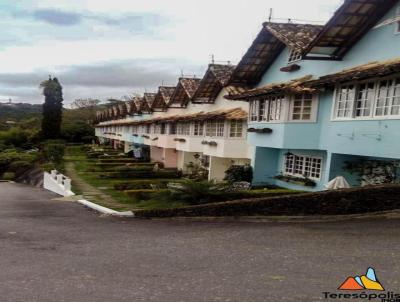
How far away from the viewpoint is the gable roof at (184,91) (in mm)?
33959

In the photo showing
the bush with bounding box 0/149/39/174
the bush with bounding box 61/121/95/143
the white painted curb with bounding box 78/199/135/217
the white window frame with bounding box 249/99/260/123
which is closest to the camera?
the white painted curb with bounding box 78/199/135/217

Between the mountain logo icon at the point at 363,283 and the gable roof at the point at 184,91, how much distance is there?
27.1 meters

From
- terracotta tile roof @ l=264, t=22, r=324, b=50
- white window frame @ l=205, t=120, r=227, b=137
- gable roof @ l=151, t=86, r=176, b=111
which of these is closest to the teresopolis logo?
terracotta tile roof @ l=264, t=22, r=324, b=50

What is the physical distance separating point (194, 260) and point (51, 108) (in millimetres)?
64294

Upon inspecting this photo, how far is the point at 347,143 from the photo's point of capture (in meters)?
14.9

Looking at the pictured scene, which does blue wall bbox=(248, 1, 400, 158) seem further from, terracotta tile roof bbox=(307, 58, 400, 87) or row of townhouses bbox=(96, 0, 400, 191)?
terracotta tile roof bbox=(307, 58, 400, 87)

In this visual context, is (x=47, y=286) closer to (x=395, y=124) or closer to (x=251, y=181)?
(x=395, y=124)

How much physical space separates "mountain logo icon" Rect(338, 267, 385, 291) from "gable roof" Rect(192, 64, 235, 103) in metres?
19.7

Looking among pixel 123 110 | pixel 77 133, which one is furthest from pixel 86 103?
pixel 123 110

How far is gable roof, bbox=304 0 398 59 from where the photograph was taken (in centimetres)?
1440

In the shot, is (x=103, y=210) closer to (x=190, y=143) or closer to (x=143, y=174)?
(x=190, y=143)

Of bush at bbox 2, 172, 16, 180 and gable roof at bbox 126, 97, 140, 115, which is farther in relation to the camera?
gable roof at bbox 126, 97, 140, 115

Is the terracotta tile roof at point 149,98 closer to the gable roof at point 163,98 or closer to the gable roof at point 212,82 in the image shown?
the gable roof at point 163,98

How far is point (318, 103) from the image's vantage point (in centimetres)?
1706
